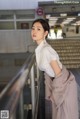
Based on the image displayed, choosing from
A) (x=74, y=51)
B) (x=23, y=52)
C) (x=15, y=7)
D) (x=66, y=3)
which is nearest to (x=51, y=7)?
(x=66, y=3)

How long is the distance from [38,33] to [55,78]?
40 cm

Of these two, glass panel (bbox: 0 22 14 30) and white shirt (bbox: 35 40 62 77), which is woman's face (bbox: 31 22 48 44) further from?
glass panel (bbox: 0 22 14 30)

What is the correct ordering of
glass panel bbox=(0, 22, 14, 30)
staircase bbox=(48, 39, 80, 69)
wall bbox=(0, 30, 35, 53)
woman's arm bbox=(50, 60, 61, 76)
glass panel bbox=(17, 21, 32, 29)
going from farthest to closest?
1. glass panel bbox=(0, 22, 14, 30)
2. glass panel bbox=(17, 21, 32, 29)
3. wall bbox=(0, 30, 35, 53)
4. staircase bbox=(48, 39, 80, 69)
5. woman's arm bbox=(50, 60, 61, 76)

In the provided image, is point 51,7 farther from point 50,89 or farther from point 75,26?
point 75,26

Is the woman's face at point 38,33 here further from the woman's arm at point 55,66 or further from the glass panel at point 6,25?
the glass panel at point 6,25

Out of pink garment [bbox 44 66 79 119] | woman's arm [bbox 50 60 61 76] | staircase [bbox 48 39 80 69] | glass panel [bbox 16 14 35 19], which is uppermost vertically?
glass panel [bbox 16 14 35 19]

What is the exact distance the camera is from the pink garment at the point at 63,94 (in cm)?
241

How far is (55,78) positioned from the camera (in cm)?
239

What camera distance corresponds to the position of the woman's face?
2420 mm

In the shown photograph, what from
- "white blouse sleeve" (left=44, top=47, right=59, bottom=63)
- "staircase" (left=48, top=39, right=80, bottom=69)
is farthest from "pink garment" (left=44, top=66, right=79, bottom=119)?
"staircase" (left=48, top=39, right=80, bottom=69)

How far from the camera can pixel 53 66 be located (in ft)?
7.58

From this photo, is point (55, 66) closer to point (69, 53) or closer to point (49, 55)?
point (49, 55)

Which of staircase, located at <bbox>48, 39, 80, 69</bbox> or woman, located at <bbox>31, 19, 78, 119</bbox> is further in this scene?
staircase, located at <bbox>48, 39, 80, 69</bbox>

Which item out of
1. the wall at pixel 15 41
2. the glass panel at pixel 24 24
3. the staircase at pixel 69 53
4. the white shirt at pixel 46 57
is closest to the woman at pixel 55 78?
the white shirt at pixel 46 57
